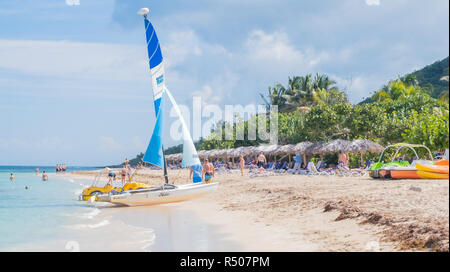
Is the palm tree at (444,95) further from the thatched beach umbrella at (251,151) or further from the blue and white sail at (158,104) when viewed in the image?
the thatched beach umbrella at (251,151)

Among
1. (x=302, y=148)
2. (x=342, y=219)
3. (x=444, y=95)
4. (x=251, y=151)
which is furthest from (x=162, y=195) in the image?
(x=251, y=151)

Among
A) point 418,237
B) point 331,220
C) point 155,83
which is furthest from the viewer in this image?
point 155,83

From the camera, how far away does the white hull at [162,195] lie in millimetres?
13906

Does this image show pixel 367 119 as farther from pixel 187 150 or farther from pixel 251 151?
pixel 187 150

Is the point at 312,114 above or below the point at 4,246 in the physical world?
above

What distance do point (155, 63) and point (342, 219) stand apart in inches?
394

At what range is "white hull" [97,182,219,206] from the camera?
547 inches

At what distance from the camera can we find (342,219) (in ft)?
27.3

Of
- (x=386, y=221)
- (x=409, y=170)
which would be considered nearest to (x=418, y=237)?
(x=386, y=221)

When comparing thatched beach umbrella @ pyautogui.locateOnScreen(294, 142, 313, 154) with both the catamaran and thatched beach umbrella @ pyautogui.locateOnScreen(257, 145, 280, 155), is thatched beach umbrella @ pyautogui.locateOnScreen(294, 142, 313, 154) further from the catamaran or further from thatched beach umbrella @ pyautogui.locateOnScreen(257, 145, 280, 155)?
the catamaran

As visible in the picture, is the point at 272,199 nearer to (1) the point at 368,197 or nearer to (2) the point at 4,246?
(1) the point at 368,197

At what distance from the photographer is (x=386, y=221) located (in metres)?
7.21

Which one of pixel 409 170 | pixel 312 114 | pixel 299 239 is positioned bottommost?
pixel 299 239
